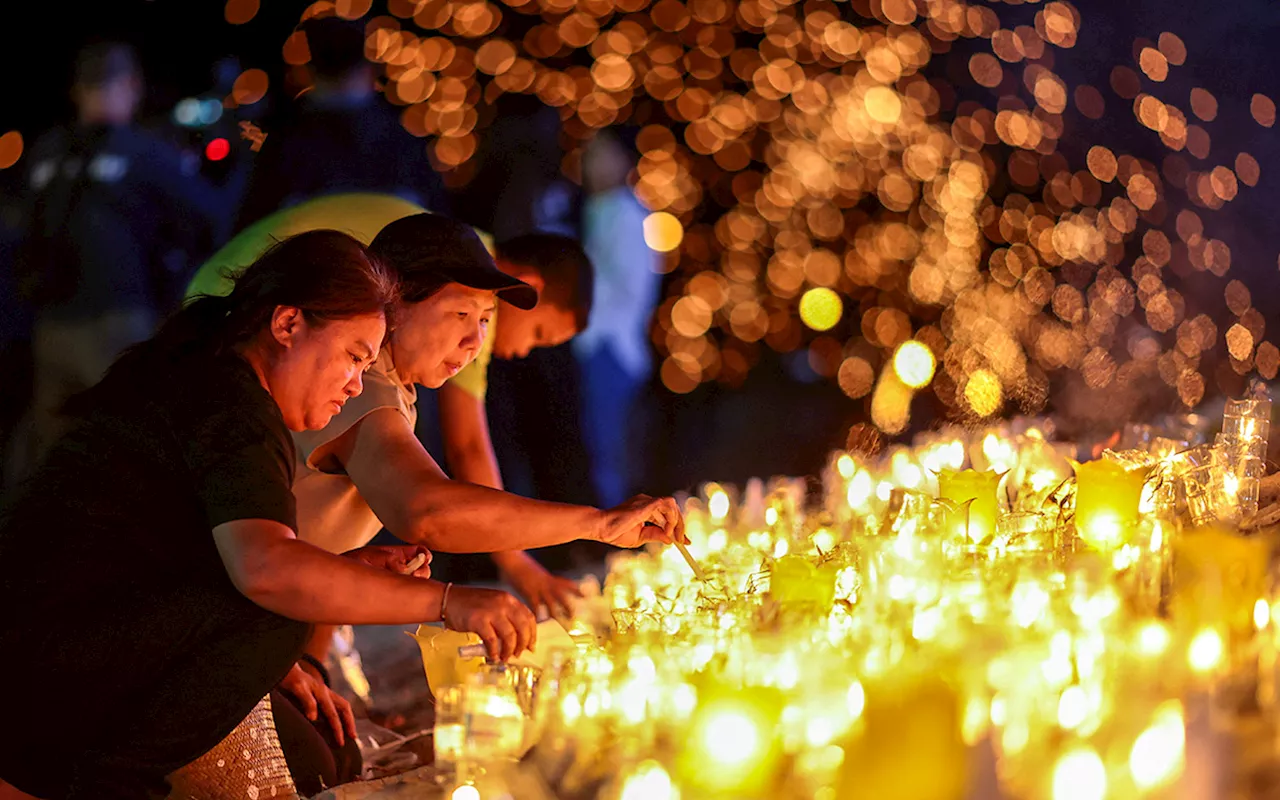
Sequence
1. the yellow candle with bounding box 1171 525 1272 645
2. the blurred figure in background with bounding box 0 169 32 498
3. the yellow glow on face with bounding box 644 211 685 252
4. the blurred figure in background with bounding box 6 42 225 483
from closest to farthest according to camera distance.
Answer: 1. the yellow candle with bounding box 1171 525 1272 645
2. the blurred figure in background with bounding box 6 42 225 483
3. the blurred figure in background with bounding box 0 169 32 498
4. the yellow glow on face with bounding box 644 211 685 252

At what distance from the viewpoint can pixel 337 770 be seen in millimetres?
2164

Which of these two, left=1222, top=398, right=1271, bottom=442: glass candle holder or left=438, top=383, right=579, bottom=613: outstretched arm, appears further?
left=438, top=383, right=579, bottom=613: outstretched arm

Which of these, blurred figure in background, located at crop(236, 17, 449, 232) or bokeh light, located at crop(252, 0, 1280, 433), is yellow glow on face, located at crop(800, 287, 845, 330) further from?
blurred figure in background, located at crop(236, 17, 449, 232)

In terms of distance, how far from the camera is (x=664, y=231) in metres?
8.45

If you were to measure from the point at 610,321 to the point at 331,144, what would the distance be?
1660 millimetres

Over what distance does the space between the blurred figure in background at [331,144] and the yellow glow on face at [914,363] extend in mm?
4698

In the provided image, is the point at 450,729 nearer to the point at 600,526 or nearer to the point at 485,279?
the point at 600,526

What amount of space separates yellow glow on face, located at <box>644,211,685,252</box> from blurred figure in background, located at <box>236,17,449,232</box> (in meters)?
4.37

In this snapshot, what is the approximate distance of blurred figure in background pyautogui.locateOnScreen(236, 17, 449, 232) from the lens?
12.0ft

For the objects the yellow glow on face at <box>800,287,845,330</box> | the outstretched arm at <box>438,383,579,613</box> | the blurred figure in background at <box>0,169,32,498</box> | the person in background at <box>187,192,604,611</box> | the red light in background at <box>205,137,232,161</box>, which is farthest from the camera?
the yellow glow on face at <box>800,287,845,330</box>

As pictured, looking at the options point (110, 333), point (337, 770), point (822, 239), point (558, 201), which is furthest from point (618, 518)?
point (822, 239)

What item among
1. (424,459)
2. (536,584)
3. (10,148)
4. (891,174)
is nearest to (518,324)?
(536,584)

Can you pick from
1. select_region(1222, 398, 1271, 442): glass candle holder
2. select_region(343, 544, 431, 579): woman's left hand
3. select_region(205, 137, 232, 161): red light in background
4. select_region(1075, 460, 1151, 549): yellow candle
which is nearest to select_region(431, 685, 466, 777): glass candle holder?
select_region(343, 544, 431, 579): woman's left hand

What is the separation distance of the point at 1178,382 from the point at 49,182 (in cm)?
584
